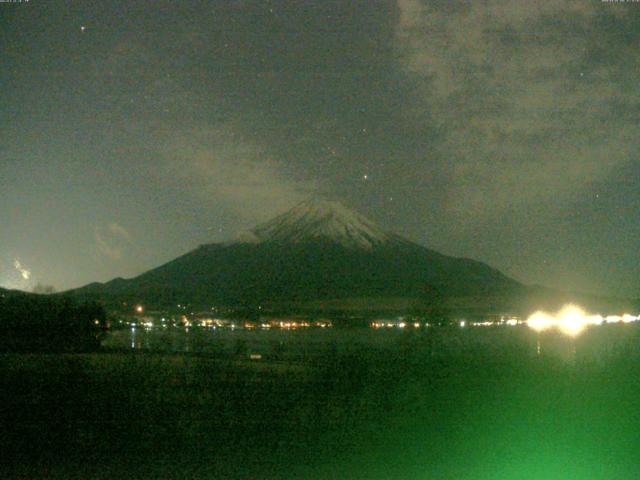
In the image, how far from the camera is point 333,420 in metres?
11.9

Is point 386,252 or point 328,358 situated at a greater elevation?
point 386,252

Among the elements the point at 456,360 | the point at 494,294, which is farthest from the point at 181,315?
the point at 456,360

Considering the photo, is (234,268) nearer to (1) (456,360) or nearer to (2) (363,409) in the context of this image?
(1) (456,360)

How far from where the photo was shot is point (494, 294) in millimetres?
79000

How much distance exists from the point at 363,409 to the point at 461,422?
155 cm

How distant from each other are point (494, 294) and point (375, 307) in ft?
53.8

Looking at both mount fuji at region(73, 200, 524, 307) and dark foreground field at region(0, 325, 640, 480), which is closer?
dark foreground field at region(0, 325, 640, 480)

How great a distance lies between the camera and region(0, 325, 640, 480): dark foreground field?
9531 millimetres

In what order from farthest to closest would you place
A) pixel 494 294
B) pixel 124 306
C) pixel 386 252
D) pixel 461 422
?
pixel 386 252
pixel 494 294
pixel 124 306
pixel 461 422

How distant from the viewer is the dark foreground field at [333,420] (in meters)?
9.53

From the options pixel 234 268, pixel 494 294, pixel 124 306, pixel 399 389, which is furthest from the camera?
pixel 234 268

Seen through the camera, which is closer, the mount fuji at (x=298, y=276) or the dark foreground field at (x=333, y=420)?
the dark foreground field at (x=333, y=420)

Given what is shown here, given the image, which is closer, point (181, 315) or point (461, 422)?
point (461, 422)

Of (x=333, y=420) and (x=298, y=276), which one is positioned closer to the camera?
(x=333, y=420)
